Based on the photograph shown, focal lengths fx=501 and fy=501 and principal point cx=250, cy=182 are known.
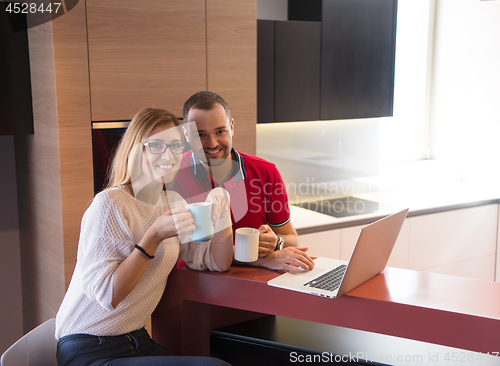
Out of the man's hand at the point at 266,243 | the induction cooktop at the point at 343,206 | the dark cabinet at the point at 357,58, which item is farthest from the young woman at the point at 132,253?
the dark cabinet at the point at 357,58

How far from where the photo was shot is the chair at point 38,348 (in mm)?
1404

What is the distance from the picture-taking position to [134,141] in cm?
149

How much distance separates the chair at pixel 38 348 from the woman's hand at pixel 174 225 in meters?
0.51

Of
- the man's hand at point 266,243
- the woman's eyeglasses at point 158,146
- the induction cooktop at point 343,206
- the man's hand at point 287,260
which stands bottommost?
the induction cooktop at point 343,206

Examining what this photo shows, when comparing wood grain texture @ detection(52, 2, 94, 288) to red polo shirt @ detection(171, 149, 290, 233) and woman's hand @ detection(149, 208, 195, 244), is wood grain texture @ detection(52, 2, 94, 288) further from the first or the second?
woman's hand @ detection(149, 208, 195, 244)

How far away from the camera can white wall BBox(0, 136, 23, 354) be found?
266 centimetres

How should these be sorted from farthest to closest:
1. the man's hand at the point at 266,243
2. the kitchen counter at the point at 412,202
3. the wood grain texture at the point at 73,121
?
the kitchen counter at the point at 412,202 < the wood grain texture at the point at 73,121 < the man's hand at the point at 266,243

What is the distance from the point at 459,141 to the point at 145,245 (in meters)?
3.44

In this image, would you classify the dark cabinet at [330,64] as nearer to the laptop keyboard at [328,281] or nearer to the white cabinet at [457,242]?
the white cabinet at [457,242]

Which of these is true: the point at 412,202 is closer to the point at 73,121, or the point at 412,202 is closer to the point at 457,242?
the point at 457,242

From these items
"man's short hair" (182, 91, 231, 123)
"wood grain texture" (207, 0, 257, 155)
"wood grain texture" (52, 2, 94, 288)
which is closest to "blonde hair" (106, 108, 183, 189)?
"man's short hair" (182, 91, 231, 123)

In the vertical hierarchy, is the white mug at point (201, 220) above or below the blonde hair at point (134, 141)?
below

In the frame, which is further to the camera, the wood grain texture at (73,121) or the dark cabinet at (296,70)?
the dark cabinet at (296,70)

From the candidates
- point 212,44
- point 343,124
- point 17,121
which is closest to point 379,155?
point 343,124
